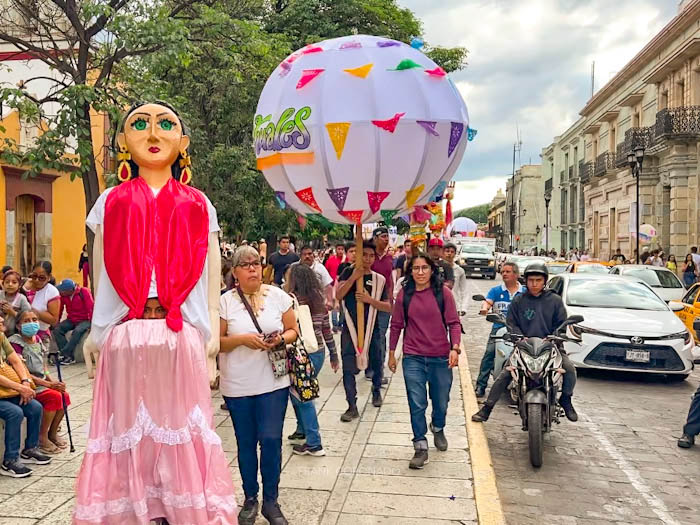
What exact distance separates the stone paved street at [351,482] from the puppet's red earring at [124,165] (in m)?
2.26

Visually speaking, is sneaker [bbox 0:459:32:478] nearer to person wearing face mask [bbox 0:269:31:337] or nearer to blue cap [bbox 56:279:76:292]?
person wearing face mask [bbox 0:269:31:337]

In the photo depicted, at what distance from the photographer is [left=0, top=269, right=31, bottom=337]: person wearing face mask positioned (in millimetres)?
6277

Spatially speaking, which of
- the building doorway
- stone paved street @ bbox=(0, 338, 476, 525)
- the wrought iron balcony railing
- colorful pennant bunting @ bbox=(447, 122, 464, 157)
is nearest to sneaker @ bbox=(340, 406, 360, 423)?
stone paved street @ bbox=(0, 338, 476, 525)

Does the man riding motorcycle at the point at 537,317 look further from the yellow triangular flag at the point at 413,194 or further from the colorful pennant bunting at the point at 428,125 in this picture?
the colorful pennant bunting at the point at 428,125

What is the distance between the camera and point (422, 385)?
19.3 feet

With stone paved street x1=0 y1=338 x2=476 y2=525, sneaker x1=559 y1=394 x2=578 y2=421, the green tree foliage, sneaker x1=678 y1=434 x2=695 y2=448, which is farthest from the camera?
the green tree foliage

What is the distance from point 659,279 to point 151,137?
48.7ft

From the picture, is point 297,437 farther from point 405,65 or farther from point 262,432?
point 405,65

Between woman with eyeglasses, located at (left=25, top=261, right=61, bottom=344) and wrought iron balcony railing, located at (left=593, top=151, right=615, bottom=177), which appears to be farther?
wrought iron balcony railing, located at (left=593, top=151, right=615, bottom=177)

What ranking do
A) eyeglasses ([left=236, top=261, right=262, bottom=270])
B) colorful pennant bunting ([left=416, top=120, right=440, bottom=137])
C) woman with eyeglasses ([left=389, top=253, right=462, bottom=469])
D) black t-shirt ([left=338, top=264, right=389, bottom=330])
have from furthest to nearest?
black t-shirt ([left=338, top=264, right=389, bottom=330])
woman with eyeglasses ([left=389, top=253, right=462, bottom=469])
colorful pennant bunting ([left=416, top=120, right=440, bottom=137])
eyeglasses ([left=236, top=261, right=262, bottom=270])

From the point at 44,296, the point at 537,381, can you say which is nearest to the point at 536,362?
the point at 537,381

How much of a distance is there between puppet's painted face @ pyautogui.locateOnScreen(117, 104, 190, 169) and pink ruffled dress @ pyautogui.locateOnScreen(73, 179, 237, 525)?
199mm

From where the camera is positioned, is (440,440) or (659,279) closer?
(440,440)

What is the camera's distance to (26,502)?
4.77 metres
